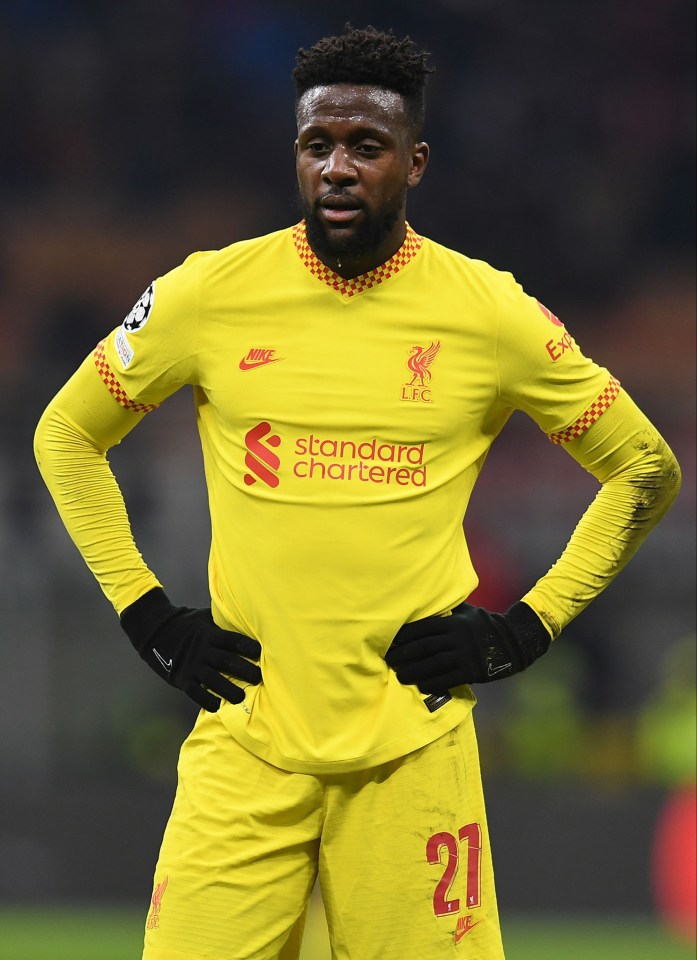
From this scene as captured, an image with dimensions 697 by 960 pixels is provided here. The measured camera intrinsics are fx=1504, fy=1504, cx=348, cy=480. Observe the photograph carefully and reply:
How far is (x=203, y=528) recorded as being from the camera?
6.04 m

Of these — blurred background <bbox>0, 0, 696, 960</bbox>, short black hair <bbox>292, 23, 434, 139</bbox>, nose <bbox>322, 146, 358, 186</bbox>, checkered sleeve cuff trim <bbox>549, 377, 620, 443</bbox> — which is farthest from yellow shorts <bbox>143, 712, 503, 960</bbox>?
blurred background <bbox>0, 0, 696, 960</bbox>

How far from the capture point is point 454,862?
8.18 ft

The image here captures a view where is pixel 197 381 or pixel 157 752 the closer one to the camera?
pixel 197 381

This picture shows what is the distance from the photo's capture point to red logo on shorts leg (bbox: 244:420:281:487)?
2453 millimetres

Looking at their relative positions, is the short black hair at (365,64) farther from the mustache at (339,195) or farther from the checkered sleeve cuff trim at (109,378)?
the checkered sleeve cuff trim at (109,378)

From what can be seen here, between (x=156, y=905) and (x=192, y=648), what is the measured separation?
429 millimetres

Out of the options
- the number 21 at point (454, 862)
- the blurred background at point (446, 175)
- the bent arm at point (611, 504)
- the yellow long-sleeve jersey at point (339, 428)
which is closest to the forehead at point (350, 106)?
the yellow long-sleeve jersey at point (339, 428)

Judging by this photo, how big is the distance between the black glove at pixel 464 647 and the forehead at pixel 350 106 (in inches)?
32.3

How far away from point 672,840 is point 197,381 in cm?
317

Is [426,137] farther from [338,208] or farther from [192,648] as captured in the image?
[192,648]

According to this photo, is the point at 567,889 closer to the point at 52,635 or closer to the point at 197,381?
the point at 52,635

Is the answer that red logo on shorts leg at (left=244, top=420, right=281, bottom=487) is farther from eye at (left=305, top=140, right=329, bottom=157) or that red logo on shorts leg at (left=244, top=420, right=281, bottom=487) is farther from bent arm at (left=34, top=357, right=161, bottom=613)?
eye at (left=305, top=140, right=329, bottom=157)

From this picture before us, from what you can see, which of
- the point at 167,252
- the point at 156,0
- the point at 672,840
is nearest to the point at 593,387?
the point at 672,840

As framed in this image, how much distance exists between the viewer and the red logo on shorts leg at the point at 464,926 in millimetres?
2477
